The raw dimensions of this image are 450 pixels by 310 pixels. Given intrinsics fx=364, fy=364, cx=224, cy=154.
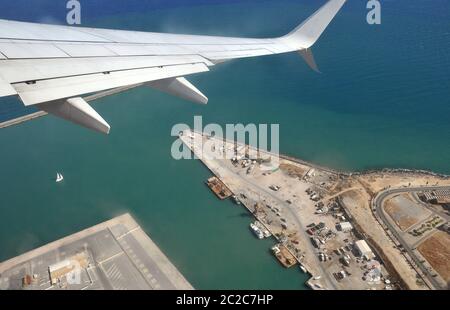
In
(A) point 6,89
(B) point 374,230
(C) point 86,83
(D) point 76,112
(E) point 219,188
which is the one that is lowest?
(B) point 374,230

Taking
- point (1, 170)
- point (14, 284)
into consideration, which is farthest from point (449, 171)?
point (1, 170)

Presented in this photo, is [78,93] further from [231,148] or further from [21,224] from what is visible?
[231,148]

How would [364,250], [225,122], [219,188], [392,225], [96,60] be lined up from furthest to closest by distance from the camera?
[225,122] → [219,188] → [392,225] → [364,250] → [96,60]

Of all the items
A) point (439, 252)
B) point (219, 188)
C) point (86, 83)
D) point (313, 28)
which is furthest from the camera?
point (219, 188)

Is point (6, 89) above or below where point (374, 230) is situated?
above

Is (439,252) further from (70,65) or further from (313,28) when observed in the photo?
(70,65)

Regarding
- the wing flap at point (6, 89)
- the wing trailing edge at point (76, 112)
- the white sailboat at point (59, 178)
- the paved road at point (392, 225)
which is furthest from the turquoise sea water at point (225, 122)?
the wing flap at point (6, 89)

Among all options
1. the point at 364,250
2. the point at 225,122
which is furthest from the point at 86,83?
the point at 225,122
